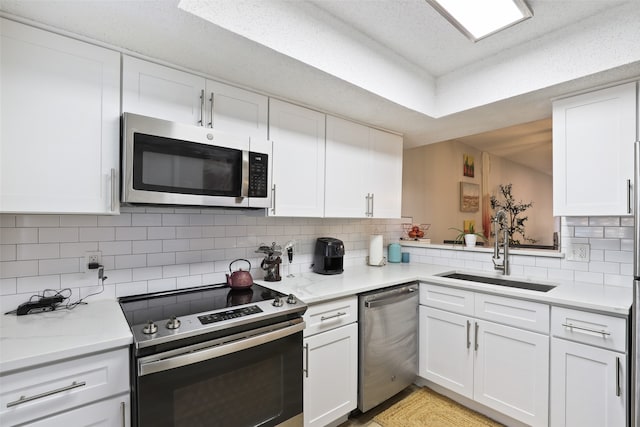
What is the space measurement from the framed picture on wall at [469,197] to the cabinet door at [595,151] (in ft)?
8.75

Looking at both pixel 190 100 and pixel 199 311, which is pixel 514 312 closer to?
pixel 199 311

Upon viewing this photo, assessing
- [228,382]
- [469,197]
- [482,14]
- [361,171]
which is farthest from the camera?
[469,197]

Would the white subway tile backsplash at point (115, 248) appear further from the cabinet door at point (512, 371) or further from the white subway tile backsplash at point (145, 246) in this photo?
the cabinet door at point (512, 371)

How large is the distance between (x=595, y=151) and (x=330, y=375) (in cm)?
207

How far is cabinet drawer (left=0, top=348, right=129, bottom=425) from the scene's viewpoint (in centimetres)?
99

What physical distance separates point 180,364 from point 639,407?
1.99 metres

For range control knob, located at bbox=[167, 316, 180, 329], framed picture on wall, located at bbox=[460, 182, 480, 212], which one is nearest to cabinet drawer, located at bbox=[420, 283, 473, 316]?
range control knob, located at bbox=[167, 316, 180, 329]

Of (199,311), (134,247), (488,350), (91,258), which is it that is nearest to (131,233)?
(134,247)

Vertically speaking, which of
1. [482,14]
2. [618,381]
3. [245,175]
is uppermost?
[482,14]

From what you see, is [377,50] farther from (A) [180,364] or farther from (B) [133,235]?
(A) [180,364]

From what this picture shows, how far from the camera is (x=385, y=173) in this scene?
2.75 meters

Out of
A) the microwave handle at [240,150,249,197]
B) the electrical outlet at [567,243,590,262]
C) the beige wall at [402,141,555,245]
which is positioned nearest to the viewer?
the microwave handle at [240,150,249,197]

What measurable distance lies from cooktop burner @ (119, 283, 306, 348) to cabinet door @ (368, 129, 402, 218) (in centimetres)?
129

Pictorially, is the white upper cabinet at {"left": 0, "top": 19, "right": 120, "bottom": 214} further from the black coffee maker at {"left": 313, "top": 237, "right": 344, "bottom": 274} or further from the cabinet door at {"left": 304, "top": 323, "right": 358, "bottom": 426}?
the black coffee maker at {"left": 313, "top": 237, "right": 344, "bottom": 274}
